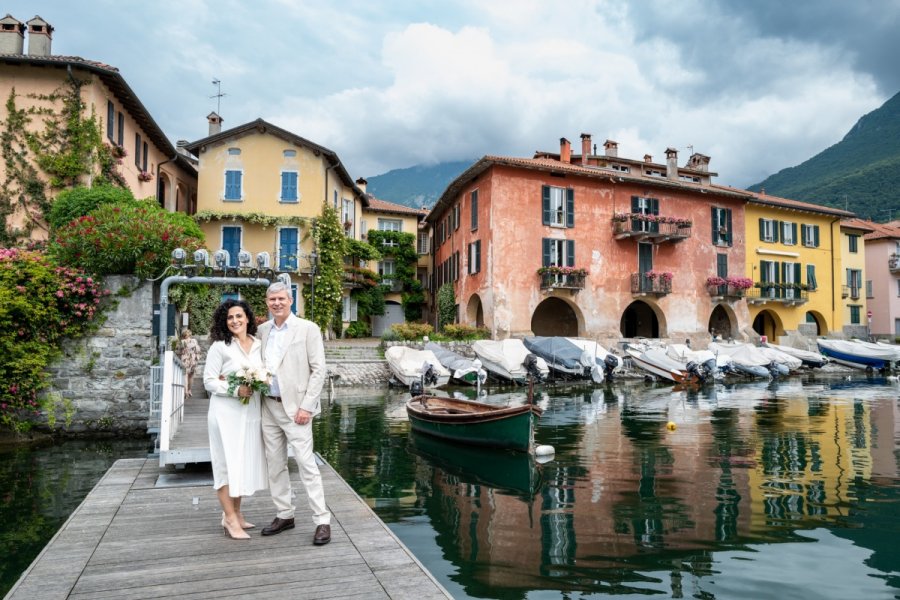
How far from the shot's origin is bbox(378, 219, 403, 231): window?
147ft

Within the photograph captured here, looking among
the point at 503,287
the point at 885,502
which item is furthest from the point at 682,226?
the point at 885,502

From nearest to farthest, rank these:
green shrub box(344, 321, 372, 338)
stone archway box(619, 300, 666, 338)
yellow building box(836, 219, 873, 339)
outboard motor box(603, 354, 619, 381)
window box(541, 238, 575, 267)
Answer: outboard motor box(603, 354, 619, 381), window box(541, 238, 575, 267), green shrub box(344, 321, 372, 338), stone archway box(619, 300, 666, 338), yellow building box(836, 219, 873, 339)

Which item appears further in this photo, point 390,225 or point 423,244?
point 423,244

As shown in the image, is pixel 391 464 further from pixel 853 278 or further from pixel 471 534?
pixel 853 278

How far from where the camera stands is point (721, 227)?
3747 cm

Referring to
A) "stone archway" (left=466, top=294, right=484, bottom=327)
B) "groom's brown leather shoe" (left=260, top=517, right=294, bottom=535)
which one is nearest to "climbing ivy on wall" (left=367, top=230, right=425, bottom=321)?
"stone archway" (left=466, top=294, right=484, bottom=327)

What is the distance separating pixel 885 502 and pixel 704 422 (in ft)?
26.0

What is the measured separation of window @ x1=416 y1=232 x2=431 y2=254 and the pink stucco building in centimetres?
747

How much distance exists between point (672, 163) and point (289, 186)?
24265 mm

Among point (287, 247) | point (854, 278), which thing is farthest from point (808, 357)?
point (287, 247)

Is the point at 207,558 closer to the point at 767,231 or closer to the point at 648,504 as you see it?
the point at 648,504

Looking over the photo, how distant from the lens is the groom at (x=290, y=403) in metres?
4.91

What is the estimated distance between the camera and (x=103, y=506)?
5977 millimetres

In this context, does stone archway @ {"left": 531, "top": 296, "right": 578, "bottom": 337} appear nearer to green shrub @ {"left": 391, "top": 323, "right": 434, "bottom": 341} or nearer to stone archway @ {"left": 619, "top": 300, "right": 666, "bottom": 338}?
stone archway @ {"left": 619, "top": 300, "right": 666, "bottom": 338}
